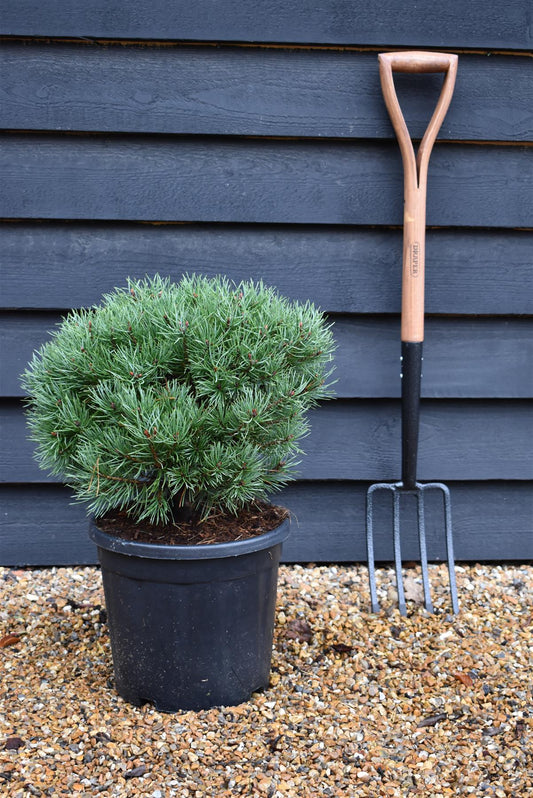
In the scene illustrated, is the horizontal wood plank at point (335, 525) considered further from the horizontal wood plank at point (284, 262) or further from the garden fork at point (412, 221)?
the horizontal wood plank at point (284, 262)

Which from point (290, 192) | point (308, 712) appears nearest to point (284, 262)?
point (290, 192)

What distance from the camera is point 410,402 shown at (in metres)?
1.96

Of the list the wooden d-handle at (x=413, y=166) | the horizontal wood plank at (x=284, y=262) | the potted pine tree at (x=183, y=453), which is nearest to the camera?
the potted pine tree at (x=183, y=453)

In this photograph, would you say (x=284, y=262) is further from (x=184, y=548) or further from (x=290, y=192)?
(x=184, y=548)

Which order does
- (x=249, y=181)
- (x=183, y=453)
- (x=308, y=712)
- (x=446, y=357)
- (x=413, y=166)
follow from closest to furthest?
(x=183, y=453) < (x=308, y=712) < (x=413, y=166) < (x=249, y=181) < (x=446, y=357)

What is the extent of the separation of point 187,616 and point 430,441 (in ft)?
3.37

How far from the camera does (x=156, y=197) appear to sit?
203cm

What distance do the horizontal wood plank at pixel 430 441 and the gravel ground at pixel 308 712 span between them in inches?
14.1

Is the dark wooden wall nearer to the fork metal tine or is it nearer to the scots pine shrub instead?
the fork metal tine

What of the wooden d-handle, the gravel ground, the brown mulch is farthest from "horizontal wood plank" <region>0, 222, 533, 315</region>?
the gravel ground

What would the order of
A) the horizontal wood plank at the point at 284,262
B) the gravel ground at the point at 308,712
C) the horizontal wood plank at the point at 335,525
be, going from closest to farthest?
1. the gravel ground at the point at 308,712
2. the horizontal wood plank at the point at 284,262
3. the horizontal wood plank at the point at 335,525

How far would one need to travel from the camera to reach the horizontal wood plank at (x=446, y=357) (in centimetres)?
212

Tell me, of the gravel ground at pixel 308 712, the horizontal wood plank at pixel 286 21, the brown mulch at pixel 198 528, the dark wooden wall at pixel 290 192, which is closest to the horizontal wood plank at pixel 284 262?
the dark wooden wall at pixel 290 192

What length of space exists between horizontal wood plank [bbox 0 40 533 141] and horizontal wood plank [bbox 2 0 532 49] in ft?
0.13
